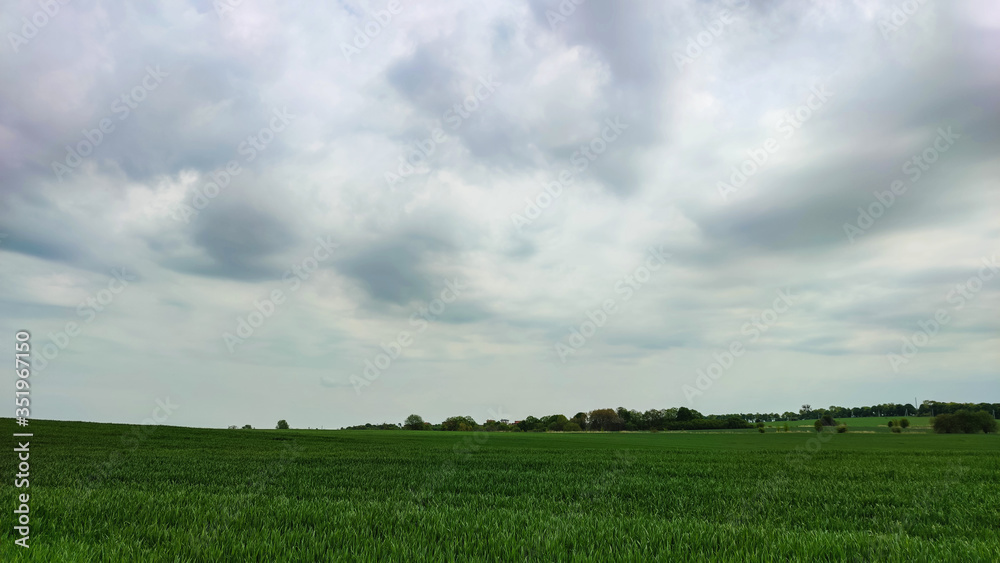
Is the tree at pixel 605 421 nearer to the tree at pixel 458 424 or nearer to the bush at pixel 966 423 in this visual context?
the tree at pixel 458 424

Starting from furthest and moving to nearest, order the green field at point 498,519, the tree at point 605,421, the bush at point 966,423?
the tree at point 605,421
the bush at point 966,423
the green field at point 498,519

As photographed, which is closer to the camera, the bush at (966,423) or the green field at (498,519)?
the green field at (498,519)

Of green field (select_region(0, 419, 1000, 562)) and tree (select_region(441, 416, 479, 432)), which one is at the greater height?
green field (select_region(0, 419, 1000, 562))

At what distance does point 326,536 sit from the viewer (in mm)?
6020

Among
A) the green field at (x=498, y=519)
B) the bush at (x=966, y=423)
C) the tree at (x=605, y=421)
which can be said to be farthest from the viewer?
the tree at (x=605, y=421)

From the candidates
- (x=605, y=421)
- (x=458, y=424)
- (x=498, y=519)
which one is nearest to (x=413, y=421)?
(x=458, y=424)

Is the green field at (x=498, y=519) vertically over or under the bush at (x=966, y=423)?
over

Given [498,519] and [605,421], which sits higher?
[498,519]

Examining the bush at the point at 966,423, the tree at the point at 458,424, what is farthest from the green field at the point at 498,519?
the bush at the point at 966,423

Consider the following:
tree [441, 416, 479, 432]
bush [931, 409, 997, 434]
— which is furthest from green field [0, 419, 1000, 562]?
bush [931, 409, 997, 434]

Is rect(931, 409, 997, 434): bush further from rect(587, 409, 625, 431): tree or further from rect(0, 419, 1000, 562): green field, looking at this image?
rect(0, 419, 1000, 562): green field

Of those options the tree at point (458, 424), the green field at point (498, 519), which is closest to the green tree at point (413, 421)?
the tree at point (458, 424)

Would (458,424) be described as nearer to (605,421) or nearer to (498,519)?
(605,421)

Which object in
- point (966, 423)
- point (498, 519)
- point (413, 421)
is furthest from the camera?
point (413, 421)
